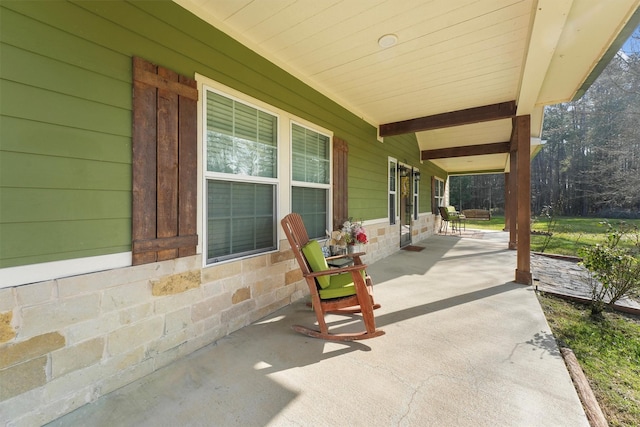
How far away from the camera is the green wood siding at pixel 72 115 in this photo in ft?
4.44

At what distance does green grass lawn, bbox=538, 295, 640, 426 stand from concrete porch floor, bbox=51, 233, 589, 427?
0.16 m

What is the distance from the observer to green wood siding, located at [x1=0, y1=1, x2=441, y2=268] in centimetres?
135

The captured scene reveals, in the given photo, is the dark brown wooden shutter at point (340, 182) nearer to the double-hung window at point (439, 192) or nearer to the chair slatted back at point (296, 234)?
the chair slatted back at point (296, 234)

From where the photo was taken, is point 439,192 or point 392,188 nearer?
point 392,188

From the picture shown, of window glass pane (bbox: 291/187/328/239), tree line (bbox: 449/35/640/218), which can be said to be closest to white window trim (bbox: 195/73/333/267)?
window glass pane (bbox: 291/187/328/239)

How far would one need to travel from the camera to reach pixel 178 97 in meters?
2.03

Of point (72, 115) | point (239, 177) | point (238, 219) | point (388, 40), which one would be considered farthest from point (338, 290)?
point (388, 40)

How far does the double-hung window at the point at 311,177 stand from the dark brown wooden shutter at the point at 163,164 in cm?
139

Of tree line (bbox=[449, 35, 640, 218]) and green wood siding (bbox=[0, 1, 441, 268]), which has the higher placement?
tree line (bbox=[449, 35, 640, 218])

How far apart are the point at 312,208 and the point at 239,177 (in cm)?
136

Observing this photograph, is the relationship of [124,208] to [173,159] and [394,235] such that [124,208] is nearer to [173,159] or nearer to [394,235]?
[173,159]

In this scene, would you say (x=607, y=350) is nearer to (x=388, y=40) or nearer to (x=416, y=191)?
(x=388, y=40)

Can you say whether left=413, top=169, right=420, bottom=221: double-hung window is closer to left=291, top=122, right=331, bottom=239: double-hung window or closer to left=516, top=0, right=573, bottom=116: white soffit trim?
left=516, top=0, right=573, bottom=116: white soffit trim

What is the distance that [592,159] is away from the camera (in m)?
17.3
